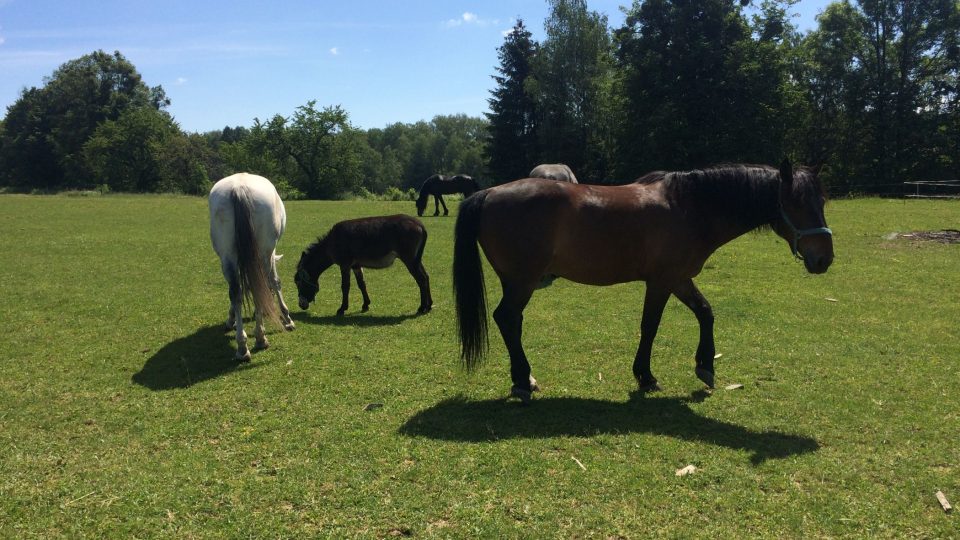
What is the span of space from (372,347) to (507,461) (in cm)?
322

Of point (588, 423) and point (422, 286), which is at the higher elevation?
point (422, 286)

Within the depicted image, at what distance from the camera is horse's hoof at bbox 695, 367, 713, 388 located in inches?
199

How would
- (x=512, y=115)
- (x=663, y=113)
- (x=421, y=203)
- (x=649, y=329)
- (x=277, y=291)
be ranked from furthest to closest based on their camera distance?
1. (x=512, y=115)
2. (x=663, y=113)
3. (x=421, y=203)
4. (x=277, y=291)
5. (x=649, y=329)

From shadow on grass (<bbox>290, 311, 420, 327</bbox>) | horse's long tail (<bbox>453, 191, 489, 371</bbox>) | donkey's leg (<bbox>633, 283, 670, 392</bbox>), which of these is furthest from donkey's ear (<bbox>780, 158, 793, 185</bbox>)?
shadow on grass (<bbox>290, 311, 420, 327</bbox>)

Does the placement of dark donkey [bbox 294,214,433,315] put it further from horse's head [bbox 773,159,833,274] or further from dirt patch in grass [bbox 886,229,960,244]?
dirt patch in grass [bbox 886,229,960,244]

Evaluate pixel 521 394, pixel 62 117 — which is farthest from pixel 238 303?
pixel 62 117

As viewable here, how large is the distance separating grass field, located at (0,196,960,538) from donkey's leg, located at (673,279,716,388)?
0.20 meters

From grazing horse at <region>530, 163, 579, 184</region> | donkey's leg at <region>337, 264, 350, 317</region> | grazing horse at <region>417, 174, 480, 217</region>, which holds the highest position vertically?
grazing horse at <region>417, 174, 480, 217</region>

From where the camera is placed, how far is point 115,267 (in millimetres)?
11930

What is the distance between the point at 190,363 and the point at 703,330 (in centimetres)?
533

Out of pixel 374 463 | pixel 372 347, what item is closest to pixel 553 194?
pixel 374 463

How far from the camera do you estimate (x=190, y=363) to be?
5.98 meters

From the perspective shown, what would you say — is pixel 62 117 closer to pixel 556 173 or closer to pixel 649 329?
pixel 556 173

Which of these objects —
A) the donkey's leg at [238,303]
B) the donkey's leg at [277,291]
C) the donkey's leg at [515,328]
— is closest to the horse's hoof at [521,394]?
the donkey's leg at [515,328]
